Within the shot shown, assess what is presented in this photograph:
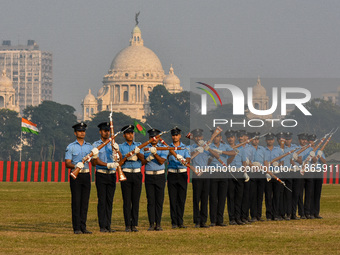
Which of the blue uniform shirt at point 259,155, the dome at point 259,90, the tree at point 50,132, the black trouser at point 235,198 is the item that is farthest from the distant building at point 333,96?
the tree at point 50,132

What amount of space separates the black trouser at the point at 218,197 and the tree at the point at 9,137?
5841 inches

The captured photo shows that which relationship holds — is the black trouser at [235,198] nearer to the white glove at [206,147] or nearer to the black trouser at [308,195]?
the white glove at [206,147]

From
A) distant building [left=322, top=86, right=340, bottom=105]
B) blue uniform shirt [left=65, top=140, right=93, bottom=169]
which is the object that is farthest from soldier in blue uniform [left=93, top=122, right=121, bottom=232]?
distant building [left=322, top=86, right=340, bottom=105]

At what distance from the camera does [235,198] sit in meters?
29.0

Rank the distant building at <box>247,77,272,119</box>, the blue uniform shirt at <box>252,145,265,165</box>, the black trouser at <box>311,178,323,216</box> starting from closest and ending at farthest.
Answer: the blue uniform shirt at <box>252,145,265,165</box>
the distant building at <box>247,77,272,119</box>
the black trouser at <box>311,178,323,216</box>

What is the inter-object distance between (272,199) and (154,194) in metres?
5.07

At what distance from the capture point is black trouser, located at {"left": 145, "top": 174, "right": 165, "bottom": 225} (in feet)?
86.9

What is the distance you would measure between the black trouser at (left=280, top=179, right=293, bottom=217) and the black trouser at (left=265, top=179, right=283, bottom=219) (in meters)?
0.25

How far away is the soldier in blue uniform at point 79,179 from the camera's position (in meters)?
25.3

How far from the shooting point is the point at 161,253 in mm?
21766

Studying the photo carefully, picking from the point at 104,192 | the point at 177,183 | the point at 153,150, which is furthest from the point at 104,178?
the point at 177,183

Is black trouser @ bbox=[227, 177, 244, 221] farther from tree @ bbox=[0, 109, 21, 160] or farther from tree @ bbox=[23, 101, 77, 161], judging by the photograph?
tree @ bbox=[0, 109, 21, 160]

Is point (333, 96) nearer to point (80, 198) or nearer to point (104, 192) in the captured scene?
point (104, 192)

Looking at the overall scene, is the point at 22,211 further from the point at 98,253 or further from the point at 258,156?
the point at 98,253
